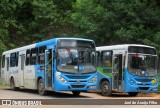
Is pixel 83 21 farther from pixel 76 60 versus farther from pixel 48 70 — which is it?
pixel 76 60

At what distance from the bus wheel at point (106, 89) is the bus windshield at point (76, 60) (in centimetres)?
284

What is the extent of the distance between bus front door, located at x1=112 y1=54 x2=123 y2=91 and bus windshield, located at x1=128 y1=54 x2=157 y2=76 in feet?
2.41

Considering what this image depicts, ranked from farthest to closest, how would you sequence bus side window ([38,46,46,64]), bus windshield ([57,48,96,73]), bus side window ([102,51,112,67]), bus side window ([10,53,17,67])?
bus side window ([10,53,17,67])
bus side window ([102,51,112,67])
bus side window ([38,46,46,64])
bus windshield ([57,48,96,73])

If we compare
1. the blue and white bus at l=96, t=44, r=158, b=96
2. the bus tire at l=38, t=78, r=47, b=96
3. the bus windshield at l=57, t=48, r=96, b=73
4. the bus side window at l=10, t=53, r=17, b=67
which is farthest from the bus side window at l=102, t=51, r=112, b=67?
the bus side window at l=10, t=53, r=17, b=67

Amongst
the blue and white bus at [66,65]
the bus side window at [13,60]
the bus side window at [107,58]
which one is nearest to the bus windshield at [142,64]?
the bus side window at [107,58]

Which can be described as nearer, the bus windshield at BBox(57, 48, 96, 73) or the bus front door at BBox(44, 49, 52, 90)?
the bus windshield at BBox(57, 48, 96, 73)

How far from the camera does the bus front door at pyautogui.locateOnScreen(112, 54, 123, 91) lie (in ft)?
68.8

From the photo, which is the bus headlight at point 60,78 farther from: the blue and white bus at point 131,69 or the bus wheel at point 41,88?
the blue and white bus at point 131,69

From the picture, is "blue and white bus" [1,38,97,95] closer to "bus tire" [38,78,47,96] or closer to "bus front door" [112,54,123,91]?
"bus tire" [38,78,47,96]

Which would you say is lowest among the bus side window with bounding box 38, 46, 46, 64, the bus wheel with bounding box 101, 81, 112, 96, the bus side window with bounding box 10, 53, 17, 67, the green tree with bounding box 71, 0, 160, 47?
the bus wheel with bounding box 101, 81, 112, 96

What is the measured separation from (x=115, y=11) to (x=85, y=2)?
4110 millimetres

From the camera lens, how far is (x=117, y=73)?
2117 centimetres

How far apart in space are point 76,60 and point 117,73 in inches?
125

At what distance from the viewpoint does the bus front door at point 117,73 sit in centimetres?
2098
